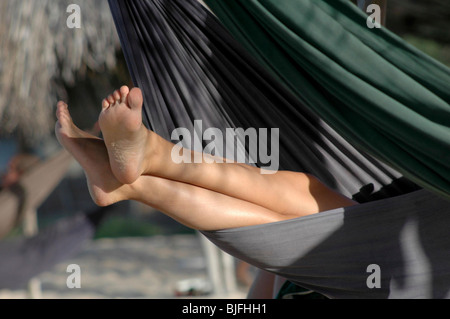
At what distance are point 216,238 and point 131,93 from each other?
347mm

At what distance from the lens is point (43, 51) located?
9.41 ft

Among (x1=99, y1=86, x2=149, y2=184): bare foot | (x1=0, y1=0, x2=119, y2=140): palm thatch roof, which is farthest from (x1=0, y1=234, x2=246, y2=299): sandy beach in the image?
(x1=99, y1=86, x2=149, y2=184): bare foot

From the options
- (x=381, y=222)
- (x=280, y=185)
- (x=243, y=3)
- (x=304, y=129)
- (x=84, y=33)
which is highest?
(x=84, y=33)

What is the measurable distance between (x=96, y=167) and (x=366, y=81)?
1.82 feet

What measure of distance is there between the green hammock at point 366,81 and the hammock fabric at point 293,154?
0.01 m

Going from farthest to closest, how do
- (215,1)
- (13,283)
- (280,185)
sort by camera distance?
(13,283)
(280,185)
(215,1)

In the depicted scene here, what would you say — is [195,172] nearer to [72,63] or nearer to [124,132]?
[124,132]

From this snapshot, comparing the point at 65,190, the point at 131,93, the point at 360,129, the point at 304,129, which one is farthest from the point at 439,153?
the point at 65,190

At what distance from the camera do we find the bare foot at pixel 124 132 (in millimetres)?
1028

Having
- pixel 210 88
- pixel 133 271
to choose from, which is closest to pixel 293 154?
pixel 210 88

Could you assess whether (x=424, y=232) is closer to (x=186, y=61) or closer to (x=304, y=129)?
(x=304, y=129)

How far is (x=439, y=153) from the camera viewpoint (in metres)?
0.95

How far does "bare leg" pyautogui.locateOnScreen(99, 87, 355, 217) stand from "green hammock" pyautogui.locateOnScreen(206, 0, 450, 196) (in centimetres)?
29

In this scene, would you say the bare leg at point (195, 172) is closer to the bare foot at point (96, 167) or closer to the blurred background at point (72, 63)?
the bare foot at point (96, 167)
